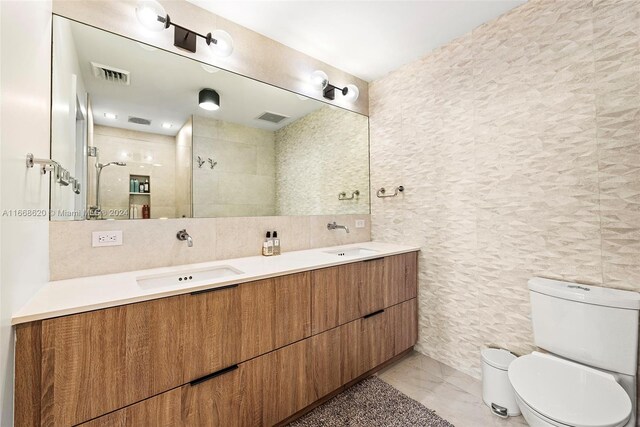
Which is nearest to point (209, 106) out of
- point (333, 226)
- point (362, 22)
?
point (362, 22)

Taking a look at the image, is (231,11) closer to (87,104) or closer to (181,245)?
(87,104)

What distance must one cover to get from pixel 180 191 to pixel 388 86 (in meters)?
2.05

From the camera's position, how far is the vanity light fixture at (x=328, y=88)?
2.26m

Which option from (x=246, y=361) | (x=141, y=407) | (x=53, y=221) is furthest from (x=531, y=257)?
(x=53, y=221)

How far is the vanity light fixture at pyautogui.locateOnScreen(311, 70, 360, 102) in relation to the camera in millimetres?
2256

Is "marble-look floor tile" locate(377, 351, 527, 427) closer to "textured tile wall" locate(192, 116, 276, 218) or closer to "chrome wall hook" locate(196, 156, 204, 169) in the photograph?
"textured tile wall" locate(192, 116, 276, 218)

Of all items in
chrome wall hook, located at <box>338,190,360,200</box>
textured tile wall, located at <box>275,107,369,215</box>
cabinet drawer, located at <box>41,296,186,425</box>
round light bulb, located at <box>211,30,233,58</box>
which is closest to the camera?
cabinet drawer, located at <box>41,296,186,425</box>

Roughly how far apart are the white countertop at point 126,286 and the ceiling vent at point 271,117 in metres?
1.07

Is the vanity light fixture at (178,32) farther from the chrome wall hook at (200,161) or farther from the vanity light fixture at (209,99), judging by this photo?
the chrome wall hook at (200,161)

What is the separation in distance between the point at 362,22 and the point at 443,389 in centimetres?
260

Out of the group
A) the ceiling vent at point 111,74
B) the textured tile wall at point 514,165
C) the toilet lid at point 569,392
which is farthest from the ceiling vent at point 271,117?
the toilet lid at point 569,392

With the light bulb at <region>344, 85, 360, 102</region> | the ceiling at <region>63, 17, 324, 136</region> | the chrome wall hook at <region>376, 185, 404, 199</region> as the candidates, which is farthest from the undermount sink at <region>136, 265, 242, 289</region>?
the light bulb at <region>344, 85, 360, 102</region>

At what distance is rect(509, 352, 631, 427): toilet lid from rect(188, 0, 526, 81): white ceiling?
83.9 inches

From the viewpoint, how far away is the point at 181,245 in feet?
5.37
